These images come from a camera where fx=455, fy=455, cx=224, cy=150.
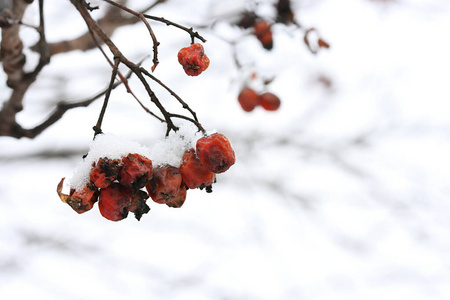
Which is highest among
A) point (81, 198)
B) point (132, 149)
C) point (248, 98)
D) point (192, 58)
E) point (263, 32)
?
point (263, 32)

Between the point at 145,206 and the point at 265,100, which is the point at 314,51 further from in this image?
the point at 145,206

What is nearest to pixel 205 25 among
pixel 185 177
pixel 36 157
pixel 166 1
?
pixel 166 1

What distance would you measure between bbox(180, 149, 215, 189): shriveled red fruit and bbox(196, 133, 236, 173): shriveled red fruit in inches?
1.6

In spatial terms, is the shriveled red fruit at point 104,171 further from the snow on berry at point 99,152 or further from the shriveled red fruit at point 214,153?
the shriveled red fruit at point 214,153

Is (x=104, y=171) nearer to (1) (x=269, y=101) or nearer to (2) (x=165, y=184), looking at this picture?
(2) (x=165, y=184)

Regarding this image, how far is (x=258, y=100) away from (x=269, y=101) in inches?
2.4

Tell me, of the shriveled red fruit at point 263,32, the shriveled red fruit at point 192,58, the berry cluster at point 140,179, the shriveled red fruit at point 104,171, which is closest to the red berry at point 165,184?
the berry cluster at point 140,179

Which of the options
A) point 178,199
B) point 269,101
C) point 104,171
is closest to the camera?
point 104,171

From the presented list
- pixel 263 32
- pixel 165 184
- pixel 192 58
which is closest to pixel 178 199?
pixel 165 184

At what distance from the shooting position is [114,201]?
1.12 meters

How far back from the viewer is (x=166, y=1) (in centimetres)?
207

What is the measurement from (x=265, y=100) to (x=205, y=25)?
0.61 meters

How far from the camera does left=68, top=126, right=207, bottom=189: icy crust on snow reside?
3.67ft

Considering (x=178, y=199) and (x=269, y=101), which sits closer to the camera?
(x=178, y=199)
